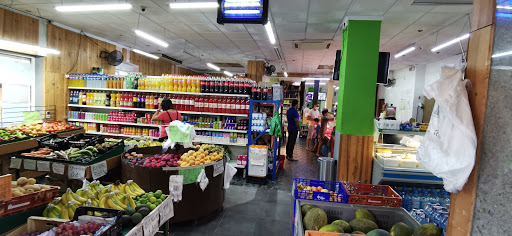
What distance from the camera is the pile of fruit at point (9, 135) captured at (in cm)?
447

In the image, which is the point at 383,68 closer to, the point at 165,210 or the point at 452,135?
the point at 452,135

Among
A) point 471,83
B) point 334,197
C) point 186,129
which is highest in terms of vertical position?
point 471,83

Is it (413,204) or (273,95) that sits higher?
(273,95)

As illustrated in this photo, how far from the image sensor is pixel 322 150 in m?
8.71

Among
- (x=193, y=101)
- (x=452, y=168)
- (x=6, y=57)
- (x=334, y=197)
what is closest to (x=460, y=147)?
(x=452, y=168)

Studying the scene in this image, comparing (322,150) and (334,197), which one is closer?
(334,197)

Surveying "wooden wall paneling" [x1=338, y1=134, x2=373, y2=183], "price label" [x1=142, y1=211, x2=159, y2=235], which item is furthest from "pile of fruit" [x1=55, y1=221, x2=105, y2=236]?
"wooden wall paneling" [x1=338, y1=134, x2=373, y2=183]

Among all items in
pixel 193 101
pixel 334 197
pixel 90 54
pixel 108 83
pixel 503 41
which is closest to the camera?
pixel 503 41

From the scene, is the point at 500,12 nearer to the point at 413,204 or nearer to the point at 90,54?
the point at 413,204

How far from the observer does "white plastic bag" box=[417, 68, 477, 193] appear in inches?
51.4

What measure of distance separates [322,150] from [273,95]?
3.86 meters

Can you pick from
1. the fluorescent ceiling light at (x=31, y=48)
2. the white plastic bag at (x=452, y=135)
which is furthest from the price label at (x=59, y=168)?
the white plastic bag at (x=452, y=135)

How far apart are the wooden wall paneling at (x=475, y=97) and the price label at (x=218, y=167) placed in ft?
9.90

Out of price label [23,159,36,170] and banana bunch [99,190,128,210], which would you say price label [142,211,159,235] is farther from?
price label [23,159,36,170]
